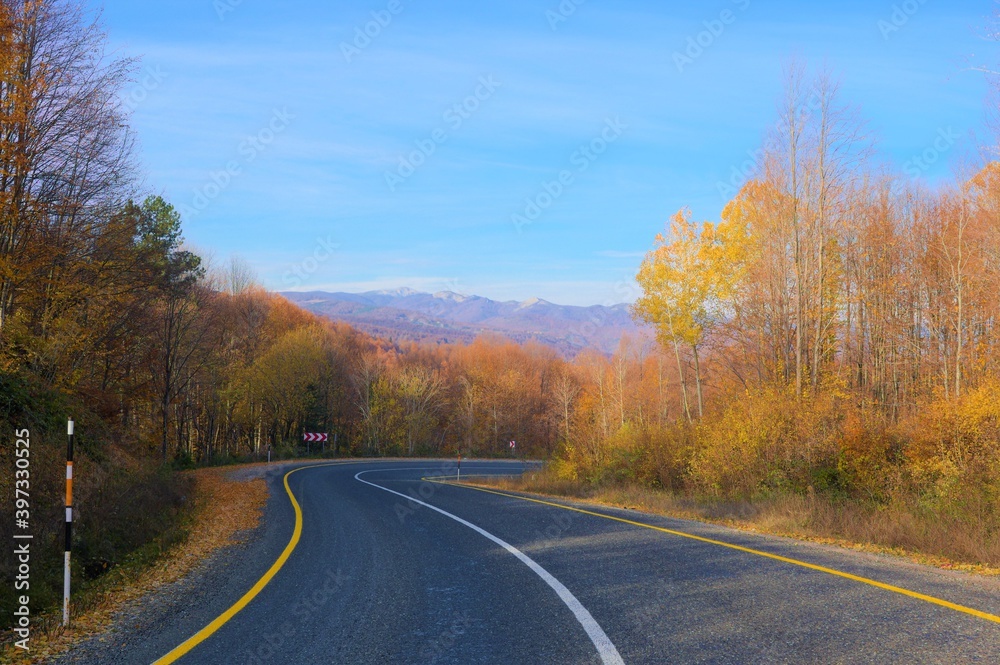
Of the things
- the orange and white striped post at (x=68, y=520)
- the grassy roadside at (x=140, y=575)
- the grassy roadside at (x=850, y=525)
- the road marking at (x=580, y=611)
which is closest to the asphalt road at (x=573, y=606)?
the road marking at (x=580, y=611)

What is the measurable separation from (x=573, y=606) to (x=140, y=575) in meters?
5.69

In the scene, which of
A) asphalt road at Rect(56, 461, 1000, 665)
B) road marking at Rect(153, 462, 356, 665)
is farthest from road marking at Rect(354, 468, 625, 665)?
road marking at Rect(153, 462, 356, 665)

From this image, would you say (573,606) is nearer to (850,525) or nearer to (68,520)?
(68,520)

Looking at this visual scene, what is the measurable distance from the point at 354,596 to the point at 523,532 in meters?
4.81

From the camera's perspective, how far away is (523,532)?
1105 centimetres

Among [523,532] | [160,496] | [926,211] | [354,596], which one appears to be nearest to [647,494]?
[523,532]

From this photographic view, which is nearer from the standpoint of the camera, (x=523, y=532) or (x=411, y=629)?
(x=411, y=629)

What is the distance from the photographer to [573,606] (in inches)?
236

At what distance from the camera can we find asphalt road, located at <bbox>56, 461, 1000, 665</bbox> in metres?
4.73

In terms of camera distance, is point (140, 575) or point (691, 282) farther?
point (691, 282)

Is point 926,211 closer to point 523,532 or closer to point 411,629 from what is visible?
point 523,532

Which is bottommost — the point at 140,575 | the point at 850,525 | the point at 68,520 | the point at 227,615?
the point at 850,525

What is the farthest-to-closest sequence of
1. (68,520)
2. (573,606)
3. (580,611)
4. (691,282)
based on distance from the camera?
(691,282)
(68,520)
(573,606)
(580,611)

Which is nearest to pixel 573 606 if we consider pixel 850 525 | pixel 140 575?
pixel 140 575
